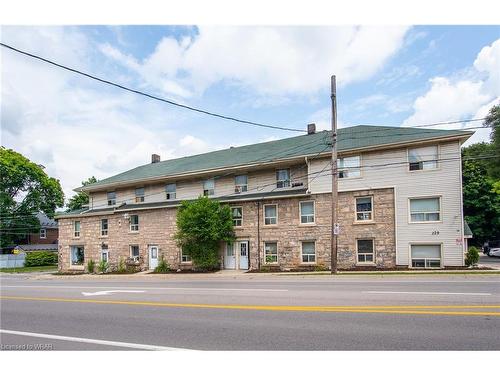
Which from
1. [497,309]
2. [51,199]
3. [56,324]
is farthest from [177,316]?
[51,199]

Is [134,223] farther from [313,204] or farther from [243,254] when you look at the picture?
[313,204]

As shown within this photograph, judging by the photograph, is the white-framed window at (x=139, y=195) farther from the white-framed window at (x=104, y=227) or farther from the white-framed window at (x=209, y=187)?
the white-framed window at (x=209, y=187)

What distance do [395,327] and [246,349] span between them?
292 centimetres

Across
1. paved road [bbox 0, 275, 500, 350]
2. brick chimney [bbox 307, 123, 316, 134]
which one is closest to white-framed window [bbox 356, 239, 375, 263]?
paved road [bbox 0, 275, 500, 350]

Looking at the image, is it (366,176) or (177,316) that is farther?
(366,176)

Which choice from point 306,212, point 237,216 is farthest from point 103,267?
point 306,212

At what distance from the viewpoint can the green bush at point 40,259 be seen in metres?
43.8

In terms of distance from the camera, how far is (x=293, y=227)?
22.8 m

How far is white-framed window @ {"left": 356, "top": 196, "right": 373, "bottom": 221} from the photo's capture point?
2114 cm

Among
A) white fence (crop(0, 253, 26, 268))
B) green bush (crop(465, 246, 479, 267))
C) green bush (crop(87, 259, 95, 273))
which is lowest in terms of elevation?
white fence (crop(0, 253, 26, 268))

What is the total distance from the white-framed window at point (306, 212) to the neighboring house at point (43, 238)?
48166 mm

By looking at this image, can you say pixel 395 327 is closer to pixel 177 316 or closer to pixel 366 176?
pixel 177 316

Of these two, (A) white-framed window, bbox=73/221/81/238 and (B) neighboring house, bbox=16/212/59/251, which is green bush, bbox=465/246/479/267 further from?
(B) neighboring house, bbox=16/212/59/251

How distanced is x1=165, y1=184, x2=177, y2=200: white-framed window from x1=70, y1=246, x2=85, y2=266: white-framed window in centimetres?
1088
